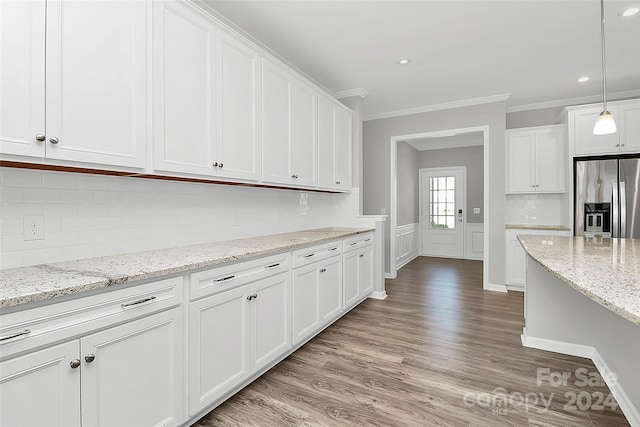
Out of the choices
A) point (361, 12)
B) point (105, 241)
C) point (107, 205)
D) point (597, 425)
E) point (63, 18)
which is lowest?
point (597, 425)

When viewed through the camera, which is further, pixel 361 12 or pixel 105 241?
pixel 361 12

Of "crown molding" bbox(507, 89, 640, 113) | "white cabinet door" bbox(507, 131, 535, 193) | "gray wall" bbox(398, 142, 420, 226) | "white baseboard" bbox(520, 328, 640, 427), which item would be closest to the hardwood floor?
"white baseboard" bbox(520, 328, 640, 427)

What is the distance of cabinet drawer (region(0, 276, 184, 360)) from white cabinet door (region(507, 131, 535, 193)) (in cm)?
479

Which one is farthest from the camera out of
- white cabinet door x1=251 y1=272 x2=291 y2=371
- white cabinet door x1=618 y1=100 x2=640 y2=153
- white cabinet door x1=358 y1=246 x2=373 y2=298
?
white cabinet door x1=618 y1=100 x2=640 y2=153

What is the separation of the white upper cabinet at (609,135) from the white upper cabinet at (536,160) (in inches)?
11.8

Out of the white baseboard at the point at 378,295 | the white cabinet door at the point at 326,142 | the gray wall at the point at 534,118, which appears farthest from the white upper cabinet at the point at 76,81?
the gray wall at the point at 534,118

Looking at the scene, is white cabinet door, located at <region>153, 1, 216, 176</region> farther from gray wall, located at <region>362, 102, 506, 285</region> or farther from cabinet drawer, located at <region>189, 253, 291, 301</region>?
gray wall, located at <region>362, 102, 506, 285</region>

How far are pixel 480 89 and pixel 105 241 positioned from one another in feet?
14.4

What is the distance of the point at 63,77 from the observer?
55.8 inches

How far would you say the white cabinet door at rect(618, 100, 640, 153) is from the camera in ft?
12.4

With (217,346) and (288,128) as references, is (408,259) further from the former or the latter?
(217,346)

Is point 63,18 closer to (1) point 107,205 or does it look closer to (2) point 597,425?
(1) point 107,205

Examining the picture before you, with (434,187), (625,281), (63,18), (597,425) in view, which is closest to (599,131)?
(625,281)

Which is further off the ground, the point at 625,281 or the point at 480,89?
the point at 480,89
